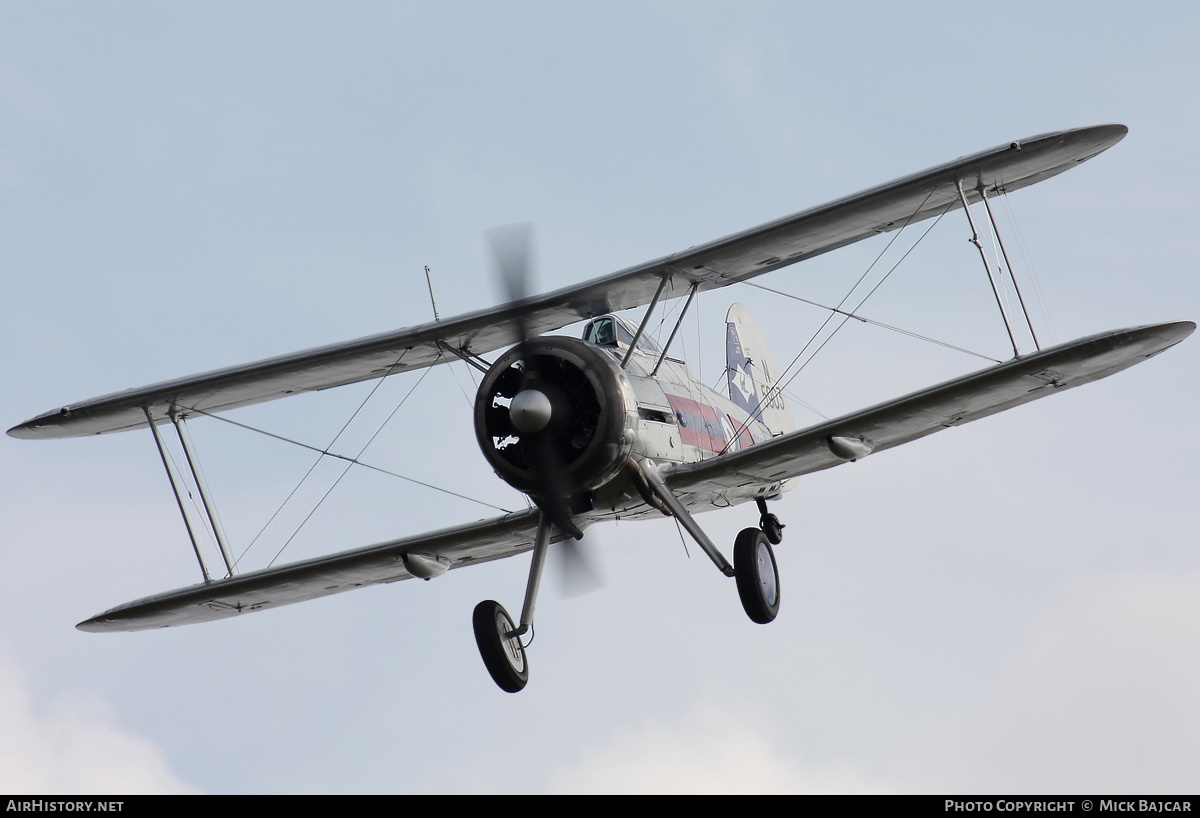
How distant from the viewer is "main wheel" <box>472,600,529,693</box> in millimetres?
13688

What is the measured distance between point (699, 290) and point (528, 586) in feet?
10.7

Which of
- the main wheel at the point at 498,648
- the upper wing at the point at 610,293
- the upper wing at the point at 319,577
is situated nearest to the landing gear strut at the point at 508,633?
the main wheel at the point at 498,648

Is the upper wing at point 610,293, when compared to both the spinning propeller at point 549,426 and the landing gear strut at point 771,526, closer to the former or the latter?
the spinning propeller at point 549,426

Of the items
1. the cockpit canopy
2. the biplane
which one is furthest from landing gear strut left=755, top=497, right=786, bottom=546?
the cockpit canopy

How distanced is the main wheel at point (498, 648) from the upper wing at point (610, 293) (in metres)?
2.63

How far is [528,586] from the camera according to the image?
13891 mm

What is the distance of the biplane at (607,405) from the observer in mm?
12961

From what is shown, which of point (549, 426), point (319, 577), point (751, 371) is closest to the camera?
point (549, 426)

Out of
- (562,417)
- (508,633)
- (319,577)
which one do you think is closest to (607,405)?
(562,417)

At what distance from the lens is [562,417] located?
12.9 m

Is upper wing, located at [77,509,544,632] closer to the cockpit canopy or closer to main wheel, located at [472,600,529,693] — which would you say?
main wheel, located at [472,600,529,693]

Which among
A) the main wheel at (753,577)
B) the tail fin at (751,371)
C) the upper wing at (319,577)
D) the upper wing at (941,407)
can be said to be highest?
the tail fin at (751,371)

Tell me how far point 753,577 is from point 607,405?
2304mm

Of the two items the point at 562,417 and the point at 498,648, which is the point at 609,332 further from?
the point at 498,648
